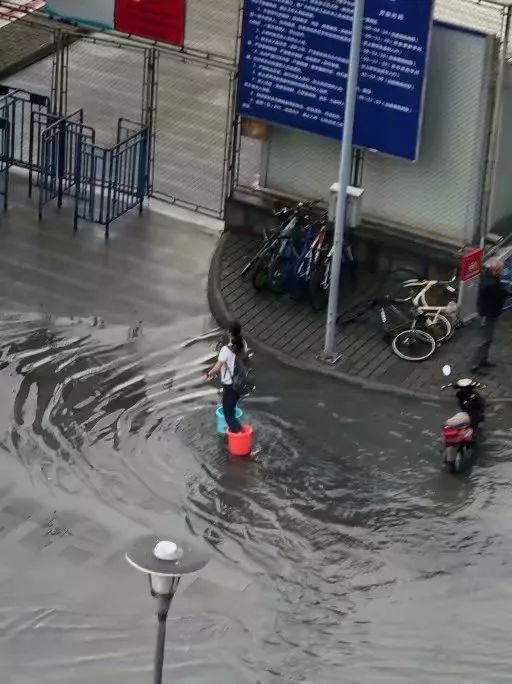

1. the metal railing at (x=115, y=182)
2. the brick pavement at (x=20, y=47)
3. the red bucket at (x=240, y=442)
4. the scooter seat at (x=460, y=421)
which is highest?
the brick pavement at (x=20, y=47)

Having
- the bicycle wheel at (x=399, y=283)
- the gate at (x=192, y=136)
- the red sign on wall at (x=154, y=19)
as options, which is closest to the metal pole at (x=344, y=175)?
the bicycle wheel at (x=399, y=283)

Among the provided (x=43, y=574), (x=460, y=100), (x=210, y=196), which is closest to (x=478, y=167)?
(x=460, y=100)

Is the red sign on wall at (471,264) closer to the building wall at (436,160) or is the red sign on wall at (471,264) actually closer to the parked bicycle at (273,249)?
the building wall at (436,160)

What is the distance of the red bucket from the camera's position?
17.2 m

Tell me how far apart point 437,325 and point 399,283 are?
4.65ft

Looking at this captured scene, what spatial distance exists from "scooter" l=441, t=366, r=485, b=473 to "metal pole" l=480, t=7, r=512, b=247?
12.4ft

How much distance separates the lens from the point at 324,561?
1559 centimetres

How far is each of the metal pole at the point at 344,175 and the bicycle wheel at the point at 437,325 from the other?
3.83 ft

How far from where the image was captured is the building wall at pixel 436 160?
1981 cm

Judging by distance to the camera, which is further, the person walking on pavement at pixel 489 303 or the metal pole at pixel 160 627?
the person walking on pavement at pixel 489 303

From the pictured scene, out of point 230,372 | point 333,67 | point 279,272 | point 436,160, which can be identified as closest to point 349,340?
point 279,272

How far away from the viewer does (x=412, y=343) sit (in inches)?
776

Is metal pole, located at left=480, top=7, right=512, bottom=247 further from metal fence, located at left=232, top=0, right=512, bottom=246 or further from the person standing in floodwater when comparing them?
the person standing in floodwater

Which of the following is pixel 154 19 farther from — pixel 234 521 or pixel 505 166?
pixel 234 521
